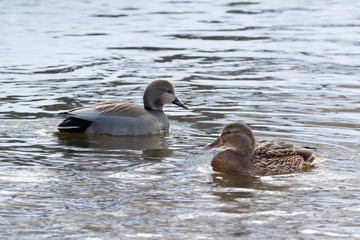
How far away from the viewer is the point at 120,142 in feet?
35.7

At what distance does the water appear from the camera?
283 inches

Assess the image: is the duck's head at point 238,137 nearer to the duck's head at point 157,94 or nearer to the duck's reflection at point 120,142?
the duck's reflection at point 120,142

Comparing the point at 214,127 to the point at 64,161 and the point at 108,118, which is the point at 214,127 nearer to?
the point at 108,118

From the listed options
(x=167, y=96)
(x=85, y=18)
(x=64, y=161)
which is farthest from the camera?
(x=85, y=18)

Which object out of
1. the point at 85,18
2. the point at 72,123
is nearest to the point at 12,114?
the point at 72,123

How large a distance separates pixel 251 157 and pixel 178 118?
11.1ft

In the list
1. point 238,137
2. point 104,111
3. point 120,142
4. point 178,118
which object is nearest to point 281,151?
point 238,137

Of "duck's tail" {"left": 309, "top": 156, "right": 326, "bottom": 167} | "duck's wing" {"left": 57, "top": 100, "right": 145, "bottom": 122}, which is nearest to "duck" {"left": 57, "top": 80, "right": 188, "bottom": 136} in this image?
"duck's wing" {"left": 57, "top": 100, "right": 145, "bottom": 122}

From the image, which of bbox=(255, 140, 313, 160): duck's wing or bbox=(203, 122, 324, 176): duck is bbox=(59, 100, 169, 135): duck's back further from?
bbox=(255, 140, 313, 160): duck's wing

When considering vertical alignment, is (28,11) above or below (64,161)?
above

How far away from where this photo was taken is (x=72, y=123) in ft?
36.7

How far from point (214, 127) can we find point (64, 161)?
9.06ft

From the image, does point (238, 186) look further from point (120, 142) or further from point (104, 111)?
point (104, 111)

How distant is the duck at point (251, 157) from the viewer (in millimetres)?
A: 9141
